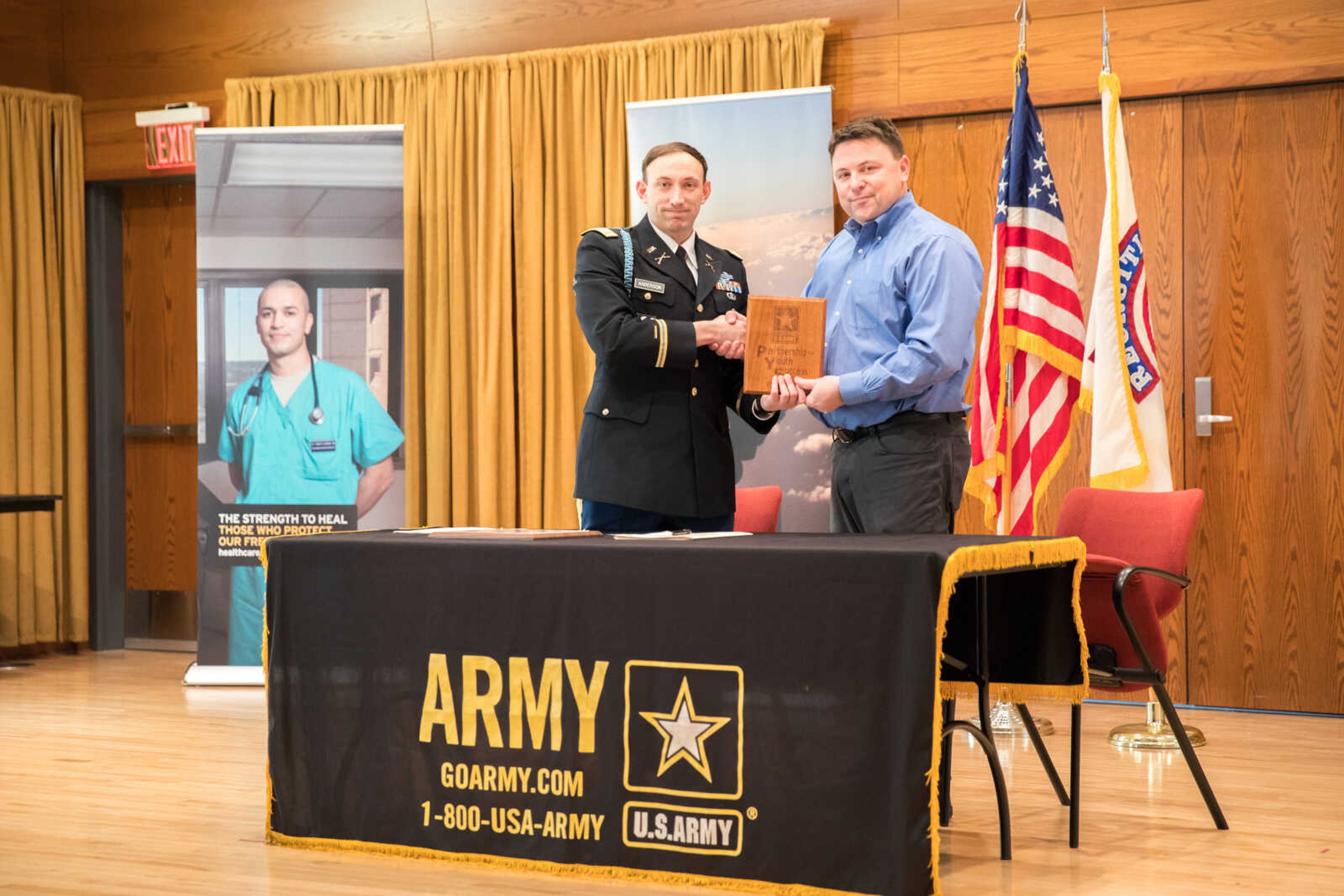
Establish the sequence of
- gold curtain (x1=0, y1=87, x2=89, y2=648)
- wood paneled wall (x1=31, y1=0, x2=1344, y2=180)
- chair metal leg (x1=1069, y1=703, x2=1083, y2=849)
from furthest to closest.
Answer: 1. gold curtain (x1=0, y1=87, x2=89, y2=648)
2. wood paneled wall (x1=31, y1=0, x2=1344, y2=180)
3. chair metal leg (x1=1069, y1=703, x2=1083, y2=849)

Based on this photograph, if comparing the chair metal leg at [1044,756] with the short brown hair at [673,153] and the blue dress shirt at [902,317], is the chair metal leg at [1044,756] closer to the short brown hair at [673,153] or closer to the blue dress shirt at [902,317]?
the blue dress shirt at [902,317]

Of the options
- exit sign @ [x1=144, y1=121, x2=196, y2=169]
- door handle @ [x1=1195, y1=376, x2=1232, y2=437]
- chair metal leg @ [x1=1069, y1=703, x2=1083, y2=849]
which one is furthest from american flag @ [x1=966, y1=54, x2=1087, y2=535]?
exit sign @ [x1=144, y1=121, x2=196, y2=169]

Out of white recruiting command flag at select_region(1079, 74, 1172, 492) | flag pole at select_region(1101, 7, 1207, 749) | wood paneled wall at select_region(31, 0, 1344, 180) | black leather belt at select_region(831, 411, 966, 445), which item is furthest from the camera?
wood paneled wall at select_region(31, 0, 1344, 180)

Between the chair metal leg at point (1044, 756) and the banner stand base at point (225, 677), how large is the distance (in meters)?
3.24

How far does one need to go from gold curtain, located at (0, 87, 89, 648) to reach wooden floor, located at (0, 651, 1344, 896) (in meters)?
1.57

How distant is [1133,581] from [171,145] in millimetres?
5036

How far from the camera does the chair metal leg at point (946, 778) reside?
9.66 ft

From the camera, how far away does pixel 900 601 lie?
2.29m

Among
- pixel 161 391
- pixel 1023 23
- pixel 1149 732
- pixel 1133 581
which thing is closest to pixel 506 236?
pixel 161 391

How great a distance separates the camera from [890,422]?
3084 mm

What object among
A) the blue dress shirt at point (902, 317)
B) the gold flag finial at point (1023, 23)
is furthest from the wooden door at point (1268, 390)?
the blue dress shirt at point (902, 317)

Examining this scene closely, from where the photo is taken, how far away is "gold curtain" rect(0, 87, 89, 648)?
6.18 metres

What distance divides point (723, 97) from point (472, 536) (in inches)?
115

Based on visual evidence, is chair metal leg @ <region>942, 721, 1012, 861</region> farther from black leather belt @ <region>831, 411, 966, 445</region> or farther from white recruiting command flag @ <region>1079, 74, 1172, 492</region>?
white recruiting command flag @ <region>1079, 74, 1172, 492</region>
